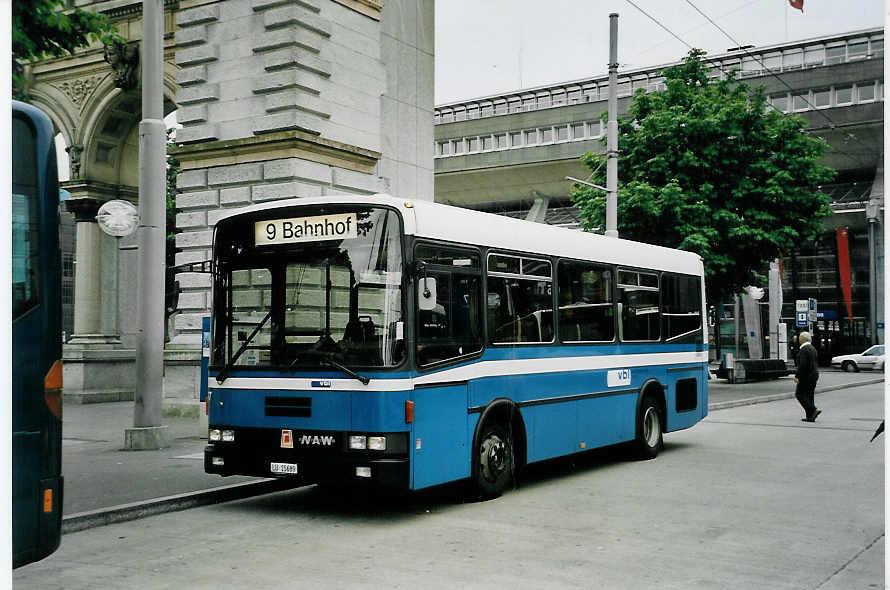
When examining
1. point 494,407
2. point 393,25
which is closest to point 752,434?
point 494,407

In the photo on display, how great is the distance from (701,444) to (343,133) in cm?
803

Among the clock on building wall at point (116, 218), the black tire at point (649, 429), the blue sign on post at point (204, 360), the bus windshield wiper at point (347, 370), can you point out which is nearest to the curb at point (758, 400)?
the black tire at point (649, 429)

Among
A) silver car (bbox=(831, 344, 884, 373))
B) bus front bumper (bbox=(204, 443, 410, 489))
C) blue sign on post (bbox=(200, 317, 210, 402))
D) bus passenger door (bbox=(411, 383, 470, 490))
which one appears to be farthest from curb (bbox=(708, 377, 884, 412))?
bus front bumper (bbox=(204, 443, 410, 489))

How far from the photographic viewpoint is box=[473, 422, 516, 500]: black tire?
32.8ft

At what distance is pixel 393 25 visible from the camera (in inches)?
758

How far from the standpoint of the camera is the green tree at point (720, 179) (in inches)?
1100

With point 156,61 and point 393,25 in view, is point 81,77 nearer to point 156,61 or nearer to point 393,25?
point 393,25

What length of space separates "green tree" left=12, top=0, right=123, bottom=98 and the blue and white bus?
2604mm

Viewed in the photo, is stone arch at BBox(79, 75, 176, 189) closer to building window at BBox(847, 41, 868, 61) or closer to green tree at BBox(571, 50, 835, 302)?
green tree at BBox(571, 50, 835, 302)

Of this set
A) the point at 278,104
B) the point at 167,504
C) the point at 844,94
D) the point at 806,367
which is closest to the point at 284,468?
the point at 167,504

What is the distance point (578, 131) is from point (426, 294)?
2070 inches

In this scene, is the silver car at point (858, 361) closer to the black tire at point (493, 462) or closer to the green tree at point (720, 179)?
the green tree at point (720, 179)

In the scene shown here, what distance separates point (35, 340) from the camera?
586 cm

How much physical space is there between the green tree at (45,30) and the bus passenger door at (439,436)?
3.99 metres
